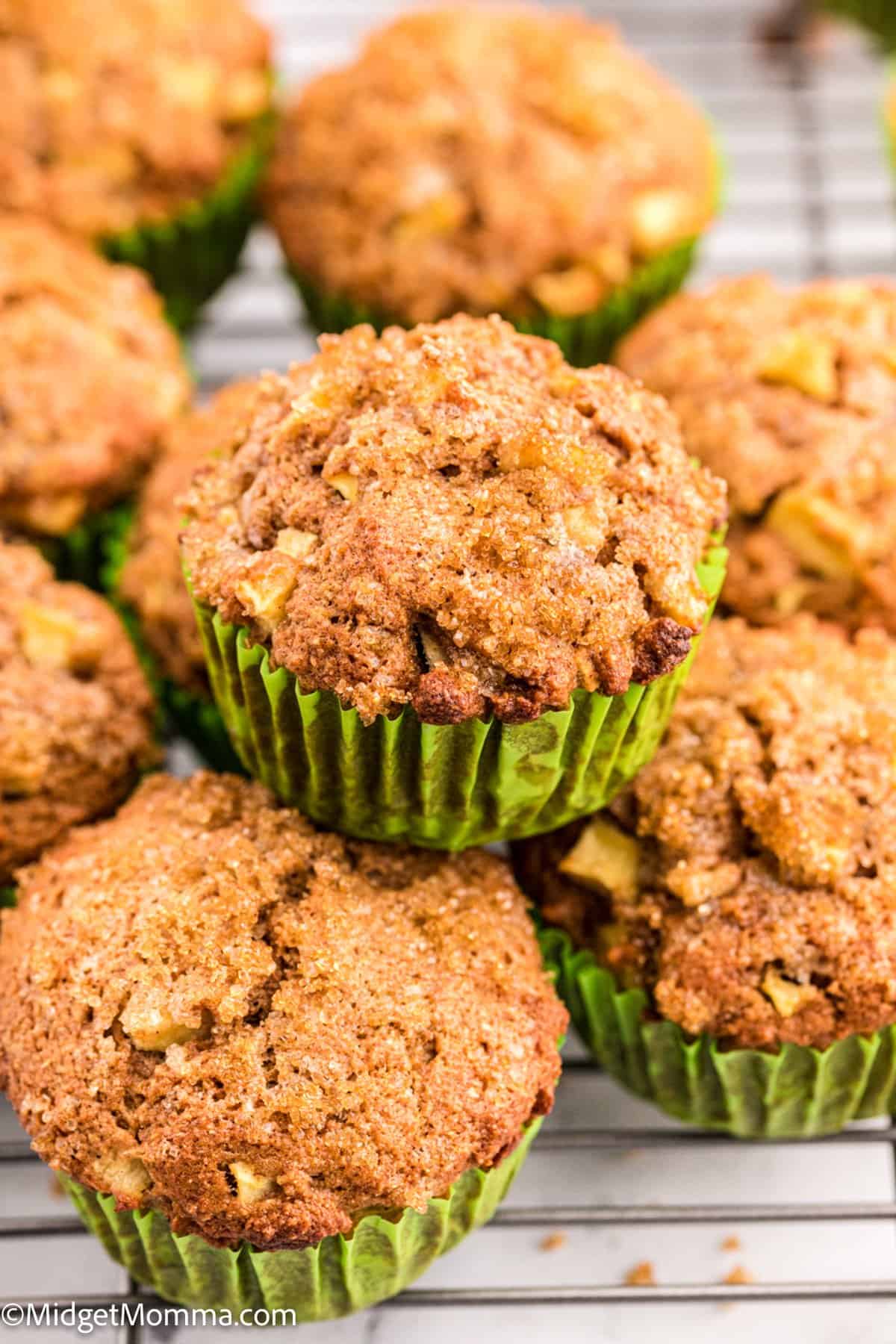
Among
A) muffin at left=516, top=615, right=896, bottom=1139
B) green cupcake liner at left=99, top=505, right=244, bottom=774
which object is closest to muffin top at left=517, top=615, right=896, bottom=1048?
muffin at left=516, top=615, right=896, bottom=1139

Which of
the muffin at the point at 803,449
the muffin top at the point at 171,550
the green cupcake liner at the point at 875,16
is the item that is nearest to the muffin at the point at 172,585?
the muffin top at the point at 171,550

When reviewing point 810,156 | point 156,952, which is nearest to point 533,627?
point 156,952

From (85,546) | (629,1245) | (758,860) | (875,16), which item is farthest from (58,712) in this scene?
(875,16)

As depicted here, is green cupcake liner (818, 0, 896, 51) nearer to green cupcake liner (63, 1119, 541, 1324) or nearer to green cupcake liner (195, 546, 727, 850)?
green cupcake liner (195, 546, 727, 850)

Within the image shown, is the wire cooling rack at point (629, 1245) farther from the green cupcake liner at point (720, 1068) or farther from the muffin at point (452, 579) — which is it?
the muffin at point (452, 579)

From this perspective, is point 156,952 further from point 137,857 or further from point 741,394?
point 741,394
